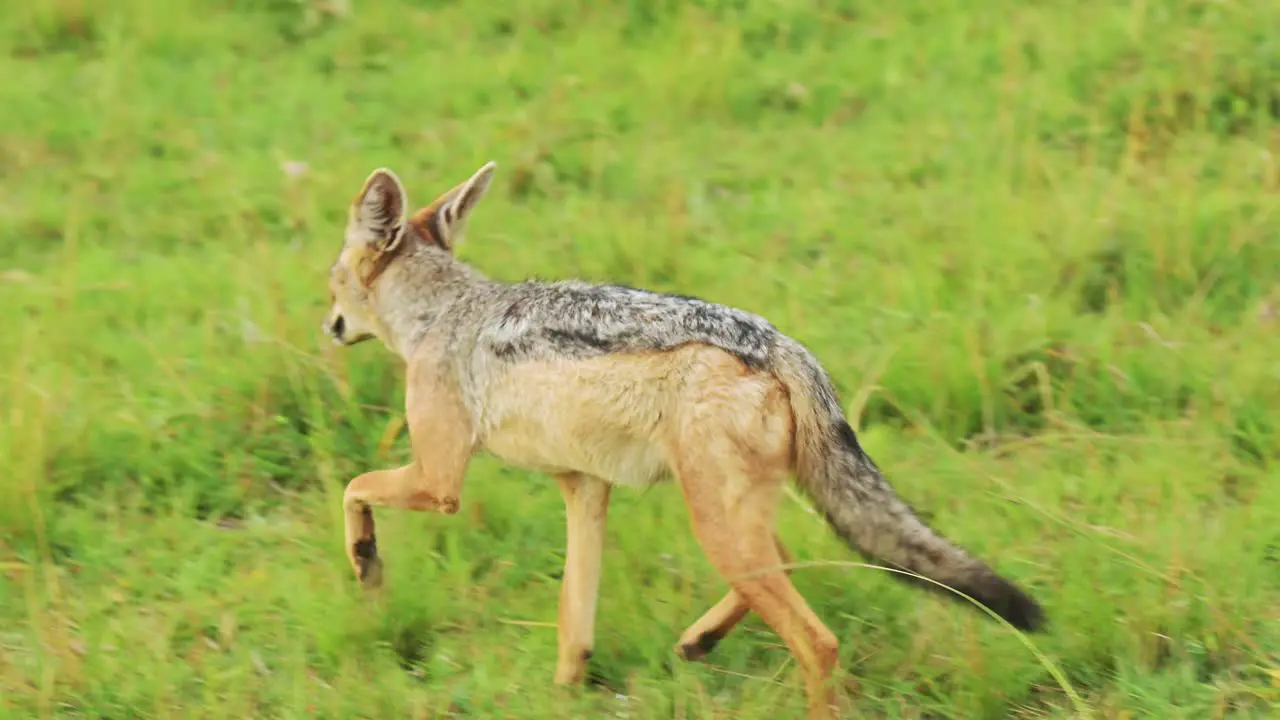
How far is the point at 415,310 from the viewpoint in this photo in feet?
18.6

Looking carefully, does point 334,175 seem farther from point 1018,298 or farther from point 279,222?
point 1018,298

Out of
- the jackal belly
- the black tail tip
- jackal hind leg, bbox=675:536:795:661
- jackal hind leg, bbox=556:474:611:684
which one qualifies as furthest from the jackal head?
the black tail tip

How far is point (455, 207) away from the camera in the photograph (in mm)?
5918

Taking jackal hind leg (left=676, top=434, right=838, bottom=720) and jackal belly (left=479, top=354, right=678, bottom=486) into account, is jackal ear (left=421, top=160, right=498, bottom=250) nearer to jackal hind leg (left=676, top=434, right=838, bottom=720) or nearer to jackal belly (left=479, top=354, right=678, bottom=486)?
jackal belly (left=479, top=354, right=678, bottom=486)

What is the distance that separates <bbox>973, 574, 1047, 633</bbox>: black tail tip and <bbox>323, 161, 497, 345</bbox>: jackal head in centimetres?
248

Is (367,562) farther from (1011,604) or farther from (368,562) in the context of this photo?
(1011,604)

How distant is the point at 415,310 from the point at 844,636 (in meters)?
1.92

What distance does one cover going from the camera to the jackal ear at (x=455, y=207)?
591 cm

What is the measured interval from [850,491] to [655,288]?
2.83 m

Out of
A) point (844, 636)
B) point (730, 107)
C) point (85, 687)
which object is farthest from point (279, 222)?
point (844, 636)

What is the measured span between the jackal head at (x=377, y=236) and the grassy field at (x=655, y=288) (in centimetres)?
61

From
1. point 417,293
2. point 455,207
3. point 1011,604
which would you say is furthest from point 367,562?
point 1011,604

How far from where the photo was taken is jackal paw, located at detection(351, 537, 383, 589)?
5.39m

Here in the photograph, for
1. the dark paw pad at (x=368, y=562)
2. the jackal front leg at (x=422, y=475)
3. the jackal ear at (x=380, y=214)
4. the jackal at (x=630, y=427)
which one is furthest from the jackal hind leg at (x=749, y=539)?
the jackal ear at (x=380, y=214)
